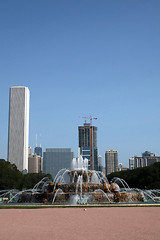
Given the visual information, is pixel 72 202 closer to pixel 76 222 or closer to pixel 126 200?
pixel 126 200

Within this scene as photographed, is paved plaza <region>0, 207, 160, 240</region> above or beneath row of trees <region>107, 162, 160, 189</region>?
above

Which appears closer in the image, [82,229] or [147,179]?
[82,229]

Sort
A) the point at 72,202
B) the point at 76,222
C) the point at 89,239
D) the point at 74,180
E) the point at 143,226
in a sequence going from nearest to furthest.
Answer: the point at 89,239 < the point at 143,226 < the point at 76,222 < the point at 72,202 < the point at 74,180

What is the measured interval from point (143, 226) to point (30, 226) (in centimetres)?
553

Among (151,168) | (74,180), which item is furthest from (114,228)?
(151,168)

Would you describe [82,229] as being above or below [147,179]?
above

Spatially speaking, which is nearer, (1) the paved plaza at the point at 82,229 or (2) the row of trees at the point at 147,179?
(1) the paved plaza at the point at 82,229

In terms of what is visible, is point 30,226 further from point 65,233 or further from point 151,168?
point 151,168

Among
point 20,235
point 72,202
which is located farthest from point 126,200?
point 20,235

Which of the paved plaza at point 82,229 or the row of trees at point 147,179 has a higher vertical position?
the paved plaza at point 82,229

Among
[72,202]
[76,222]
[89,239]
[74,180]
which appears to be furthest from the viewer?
[74,180]

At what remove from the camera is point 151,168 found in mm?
82250

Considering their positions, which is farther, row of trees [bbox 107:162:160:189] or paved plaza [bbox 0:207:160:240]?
row of trees [bbox 107:162:160:189]

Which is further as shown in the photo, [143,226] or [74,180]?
[74,180]
